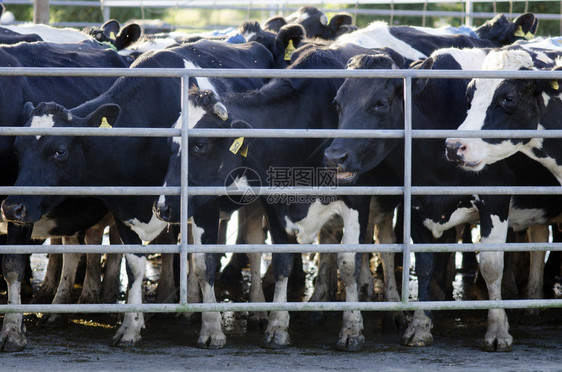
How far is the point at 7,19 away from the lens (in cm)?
1423

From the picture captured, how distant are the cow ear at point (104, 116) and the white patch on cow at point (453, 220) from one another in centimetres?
242

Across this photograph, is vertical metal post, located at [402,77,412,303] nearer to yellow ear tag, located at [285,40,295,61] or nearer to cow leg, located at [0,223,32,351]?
cow leg, located at [0,223,32,351]

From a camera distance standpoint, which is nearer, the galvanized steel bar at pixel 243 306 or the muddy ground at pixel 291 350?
the galvanized steel bar at pixel 243 306

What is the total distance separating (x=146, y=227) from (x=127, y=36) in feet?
13.8

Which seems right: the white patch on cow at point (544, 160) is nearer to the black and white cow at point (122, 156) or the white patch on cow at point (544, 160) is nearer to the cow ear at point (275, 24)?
the black and white cow at point (122, 156)

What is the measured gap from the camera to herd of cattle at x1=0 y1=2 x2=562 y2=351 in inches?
221

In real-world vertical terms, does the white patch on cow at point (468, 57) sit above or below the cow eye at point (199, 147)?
above

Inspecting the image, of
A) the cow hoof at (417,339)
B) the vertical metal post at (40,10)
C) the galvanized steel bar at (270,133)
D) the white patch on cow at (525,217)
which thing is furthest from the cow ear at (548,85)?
the vertical metal post at (40,10)

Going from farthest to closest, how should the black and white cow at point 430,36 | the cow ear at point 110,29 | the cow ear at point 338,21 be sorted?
the cow ear at point 338,21 < the cow ear at point 110,29 < the black and white cow at point 430,36

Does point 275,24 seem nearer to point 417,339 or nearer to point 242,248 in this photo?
point 417,339

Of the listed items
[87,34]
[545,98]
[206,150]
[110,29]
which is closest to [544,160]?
[545,98]

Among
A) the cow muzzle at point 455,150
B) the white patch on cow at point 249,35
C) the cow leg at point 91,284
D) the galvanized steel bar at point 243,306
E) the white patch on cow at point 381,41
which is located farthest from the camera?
the white patch on cow at point 249,35

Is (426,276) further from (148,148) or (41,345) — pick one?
(41,345)

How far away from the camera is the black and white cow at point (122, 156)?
18.8 feet
